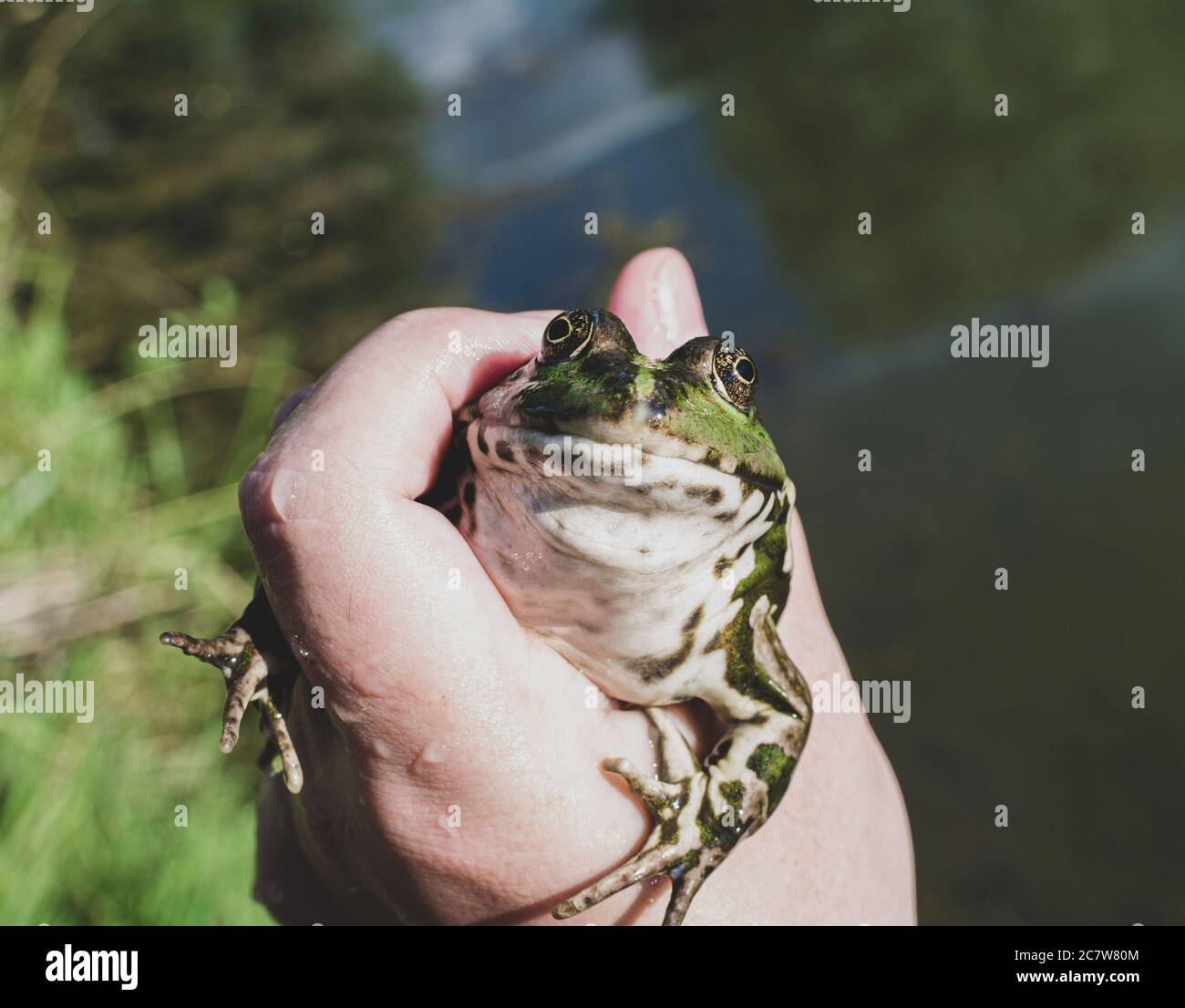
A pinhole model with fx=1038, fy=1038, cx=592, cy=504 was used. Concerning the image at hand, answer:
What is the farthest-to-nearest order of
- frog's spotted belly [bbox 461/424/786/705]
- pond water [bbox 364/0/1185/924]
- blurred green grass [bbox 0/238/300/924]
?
pond water [bbox 364/0/1185/924] < blurred green grass [bbox 0/238/300/924] < frog's spotted belly [bbox 461/424/786/705]

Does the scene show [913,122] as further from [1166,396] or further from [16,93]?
[16,93]

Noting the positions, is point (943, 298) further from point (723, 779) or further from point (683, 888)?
point (683, 888)

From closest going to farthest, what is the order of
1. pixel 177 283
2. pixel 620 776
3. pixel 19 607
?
pixel 620 776, pixel 19 607, pixel 177 283

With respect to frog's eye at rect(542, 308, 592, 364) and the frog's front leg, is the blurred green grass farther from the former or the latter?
frog's eye at rect(542, 308, 592, 364)

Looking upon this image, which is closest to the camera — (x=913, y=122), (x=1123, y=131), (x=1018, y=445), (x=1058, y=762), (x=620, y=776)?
(x=620, y=776)

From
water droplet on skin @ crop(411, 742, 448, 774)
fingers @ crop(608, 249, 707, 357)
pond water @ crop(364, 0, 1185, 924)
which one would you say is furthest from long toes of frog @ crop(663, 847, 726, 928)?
pond water @ crop(364, 0, 1185, 924)
